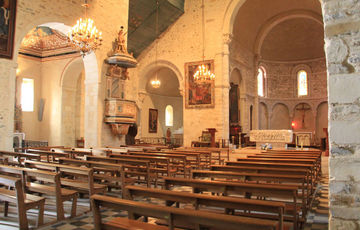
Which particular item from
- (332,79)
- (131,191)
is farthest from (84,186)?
(332,79)

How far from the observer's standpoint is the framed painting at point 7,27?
8422mm

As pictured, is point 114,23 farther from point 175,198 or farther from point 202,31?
point 175,198

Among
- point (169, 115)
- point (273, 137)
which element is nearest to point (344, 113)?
point (273, 137)

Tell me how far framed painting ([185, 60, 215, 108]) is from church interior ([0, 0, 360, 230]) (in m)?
0.06

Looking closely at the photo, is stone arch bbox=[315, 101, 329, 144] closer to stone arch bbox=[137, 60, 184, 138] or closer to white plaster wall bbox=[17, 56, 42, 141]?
stone arch bbox=[137, 60, 184, 138]

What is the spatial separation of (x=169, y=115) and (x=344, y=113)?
842 inches

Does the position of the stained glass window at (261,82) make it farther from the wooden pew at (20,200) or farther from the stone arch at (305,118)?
the wooden pew at (20,200)

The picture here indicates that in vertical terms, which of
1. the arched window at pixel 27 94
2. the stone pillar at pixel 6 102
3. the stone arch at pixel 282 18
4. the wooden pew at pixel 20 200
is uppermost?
the stone arch at pixel 282 18

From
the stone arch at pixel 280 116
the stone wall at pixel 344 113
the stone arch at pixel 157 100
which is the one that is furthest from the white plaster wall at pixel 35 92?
the stone arch at pixel 280 116

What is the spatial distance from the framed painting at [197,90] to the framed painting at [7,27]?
373 inches

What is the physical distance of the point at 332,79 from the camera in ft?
7.95

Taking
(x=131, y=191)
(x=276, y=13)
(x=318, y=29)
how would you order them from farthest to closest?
(x=318, y=29), (x=276, y=13), (x=131, y=191)

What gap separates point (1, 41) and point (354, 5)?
906 centimetres

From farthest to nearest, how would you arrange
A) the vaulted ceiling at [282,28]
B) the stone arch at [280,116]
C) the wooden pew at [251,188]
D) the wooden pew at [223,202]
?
the stone arch at [280,116] < the vaulted ceiling at [282,28] < the wooden pew at [251,188] < the wooden pew at [223,202]
